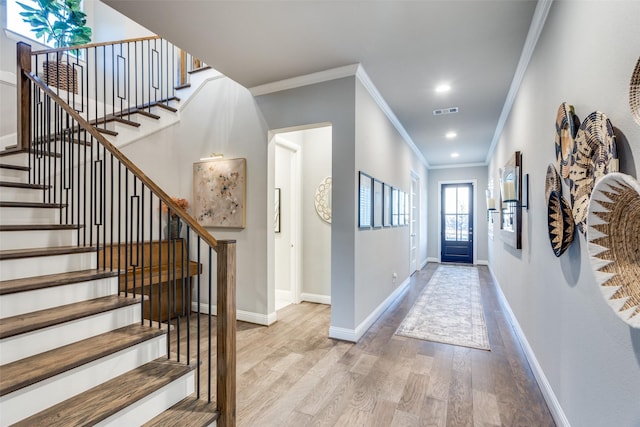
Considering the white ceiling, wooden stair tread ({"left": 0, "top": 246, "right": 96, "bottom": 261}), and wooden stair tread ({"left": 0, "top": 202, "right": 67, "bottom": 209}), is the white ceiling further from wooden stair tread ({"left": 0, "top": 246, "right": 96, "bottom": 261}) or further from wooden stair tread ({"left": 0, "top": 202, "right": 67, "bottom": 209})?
wooden stair tread ({"left": 0, "top": 246, "right": 96, "bottom": 261})

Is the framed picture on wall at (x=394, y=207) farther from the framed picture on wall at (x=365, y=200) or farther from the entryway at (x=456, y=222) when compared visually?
the entryway at (x=456, y=222)

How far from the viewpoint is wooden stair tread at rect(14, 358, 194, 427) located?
146 centimetres

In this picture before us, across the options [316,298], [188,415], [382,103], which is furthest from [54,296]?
[382,103]

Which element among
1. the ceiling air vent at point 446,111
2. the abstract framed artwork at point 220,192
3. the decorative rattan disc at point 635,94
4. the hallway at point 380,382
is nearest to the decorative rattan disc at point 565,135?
the decorative rattan disc at point 635,94

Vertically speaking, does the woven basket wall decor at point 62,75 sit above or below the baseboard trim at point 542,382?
above

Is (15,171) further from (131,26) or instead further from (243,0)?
(131,26)

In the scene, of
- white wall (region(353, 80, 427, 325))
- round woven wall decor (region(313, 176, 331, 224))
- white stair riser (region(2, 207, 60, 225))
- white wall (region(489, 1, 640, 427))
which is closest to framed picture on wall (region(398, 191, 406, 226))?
white wall (region(353, 80, 427, 325))

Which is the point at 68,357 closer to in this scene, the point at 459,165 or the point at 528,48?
the point at 528,48

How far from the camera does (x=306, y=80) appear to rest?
11.2 feet

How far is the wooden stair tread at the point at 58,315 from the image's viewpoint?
1658mm

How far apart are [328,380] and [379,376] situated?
42cm

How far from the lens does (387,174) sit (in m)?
4.57

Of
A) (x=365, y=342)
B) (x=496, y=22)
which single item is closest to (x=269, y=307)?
(x=365, y=342)

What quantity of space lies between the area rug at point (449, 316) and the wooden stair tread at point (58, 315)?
2.78 meters
